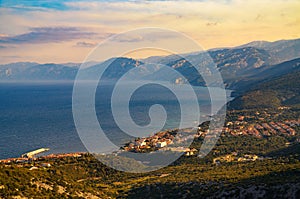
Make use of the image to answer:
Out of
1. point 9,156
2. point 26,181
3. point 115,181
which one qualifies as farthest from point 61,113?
point 26,181

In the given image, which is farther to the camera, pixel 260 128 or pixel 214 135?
pixel 260 128

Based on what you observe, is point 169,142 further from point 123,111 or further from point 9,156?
point 123,111

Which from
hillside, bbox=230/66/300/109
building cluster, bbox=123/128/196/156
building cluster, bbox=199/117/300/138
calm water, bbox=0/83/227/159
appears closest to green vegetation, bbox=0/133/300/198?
building cluster, bbox=123/128/196/156

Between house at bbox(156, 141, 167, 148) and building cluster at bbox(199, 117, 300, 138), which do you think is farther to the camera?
building cluster at bbox(199, 117, 300, 138)

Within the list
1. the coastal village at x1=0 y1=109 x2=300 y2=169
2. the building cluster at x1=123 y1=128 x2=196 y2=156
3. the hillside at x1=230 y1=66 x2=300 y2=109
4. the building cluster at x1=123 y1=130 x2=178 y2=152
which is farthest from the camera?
the hillside at x1=230 y1=66 x2=300 y2=109

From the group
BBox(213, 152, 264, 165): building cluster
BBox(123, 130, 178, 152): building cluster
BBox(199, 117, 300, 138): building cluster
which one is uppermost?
BBox(199, 117, 300, 138): building cluster

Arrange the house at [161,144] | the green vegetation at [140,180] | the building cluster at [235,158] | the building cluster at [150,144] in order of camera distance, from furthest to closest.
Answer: the house at [161,144]
the building cluster at [150,144]
the building cluster at [235,158]
the green vegetation at [140,180]

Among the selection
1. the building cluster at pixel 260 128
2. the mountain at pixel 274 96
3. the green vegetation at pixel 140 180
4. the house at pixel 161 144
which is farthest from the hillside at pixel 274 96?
the green vegetation at pixel 140 180

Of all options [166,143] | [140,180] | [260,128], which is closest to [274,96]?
[260,128]

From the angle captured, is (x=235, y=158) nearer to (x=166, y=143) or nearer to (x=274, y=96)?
(x=166, y=143)

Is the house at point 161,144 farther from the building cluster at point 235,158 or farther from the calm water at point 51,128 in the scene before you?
the calm water at point 51,128

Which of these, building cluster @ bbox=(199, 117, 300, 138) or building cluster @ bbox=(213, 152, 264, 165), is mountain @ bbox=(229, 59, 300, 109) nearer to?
building cluster @ bbox=(199, 117, 300, 138)
